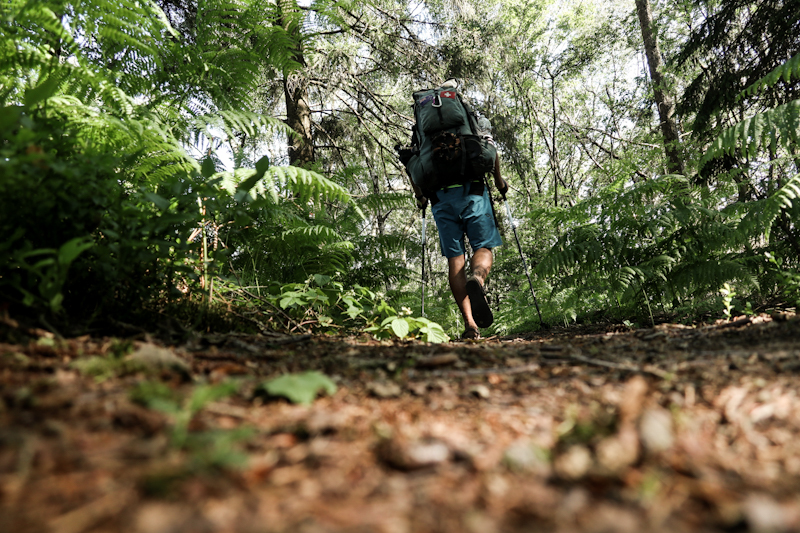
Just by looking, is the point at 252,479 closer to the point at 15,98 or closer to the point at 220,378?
the point at 220,378

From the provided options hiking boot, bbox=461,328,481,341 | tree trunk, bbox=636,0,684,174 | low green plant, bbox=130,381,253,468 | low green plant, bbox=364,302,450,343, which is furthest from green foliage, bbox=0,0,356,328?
tree trunk, bbox=636,0,684,174

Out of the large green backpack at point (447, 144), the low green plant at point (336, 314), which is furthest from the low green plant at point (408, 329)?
the large green backpack at point (447, 144)

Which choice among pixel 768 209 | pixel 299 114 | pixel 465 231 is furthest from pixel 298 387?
pixel 299 114

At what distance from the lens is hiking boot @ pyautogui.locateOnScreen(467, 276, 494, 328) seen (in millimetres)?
3684

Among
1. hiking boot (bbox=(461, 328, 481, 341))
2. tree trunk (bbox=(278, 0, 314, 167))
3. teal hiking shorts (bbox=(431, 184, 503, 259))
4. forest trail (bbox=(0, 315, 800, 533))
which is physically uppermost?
tree trunk (bbox=(278, 0, 314, 167))

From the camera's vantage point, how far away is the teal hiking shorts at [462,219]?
407 cm

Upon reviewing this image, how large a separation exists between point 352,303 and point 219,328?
Answer: 4.15 ft

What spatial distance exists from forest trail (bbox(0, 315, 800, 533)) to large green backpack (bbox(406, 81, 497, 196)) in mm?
2692

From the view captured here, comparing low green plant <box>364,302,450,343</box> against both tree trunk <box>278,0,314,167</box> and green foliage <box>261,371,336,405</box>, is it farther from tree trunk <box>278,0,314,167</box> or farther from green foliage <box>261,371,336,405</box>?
tree trunk <box>278,0,314,167</box>

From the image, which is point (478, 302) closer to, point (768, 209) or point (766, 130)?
point (768, 209)

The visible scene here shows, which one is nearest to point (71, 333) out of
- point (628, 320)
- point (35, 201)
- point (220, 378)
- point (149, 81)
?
point (35, 201)

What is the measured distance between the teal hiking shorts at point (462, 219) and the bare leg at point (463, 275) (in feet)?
0.28

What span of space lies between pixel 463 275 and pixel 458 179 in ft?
2.68

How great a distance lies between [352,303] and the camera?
11.7 feet
